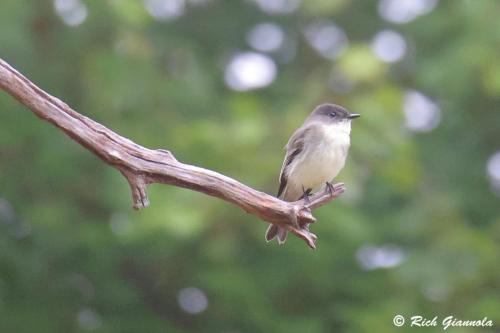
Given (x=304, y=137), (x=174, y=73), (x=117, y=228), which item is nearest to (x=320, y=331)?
(x=117, y=228)

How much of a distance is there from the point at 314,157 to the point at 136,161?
228cm

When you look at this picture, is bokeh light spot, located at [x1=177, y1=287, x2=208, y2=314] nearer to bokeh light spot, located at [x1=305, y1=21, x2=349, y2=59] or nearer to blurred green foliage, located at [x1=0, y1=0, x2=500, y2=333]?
blurred green foliage, located at [x1=0, y1=0, x2=500, y2=333]

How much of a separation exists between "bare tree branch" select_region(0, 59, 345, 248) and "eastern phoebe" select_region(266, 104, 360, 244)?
1.76 meters

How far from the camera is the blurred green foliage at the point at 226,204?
933cm

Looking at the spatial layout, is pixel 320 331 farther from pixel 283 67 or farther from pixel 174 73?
pixel 283 67

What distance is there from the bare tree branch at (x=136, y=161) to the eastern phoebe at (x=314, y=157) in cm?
176

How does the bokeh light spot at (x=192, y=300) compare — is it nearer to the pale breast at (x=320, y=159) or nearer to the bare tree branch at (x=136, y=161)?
the pale breast at (x=320, y=159)

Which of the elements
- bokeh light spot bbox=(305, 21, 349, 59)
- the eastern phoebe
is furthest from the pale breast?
bokeh light spot bbox=(305, 21, 349, 59)

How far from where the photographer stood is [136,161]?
208 inches

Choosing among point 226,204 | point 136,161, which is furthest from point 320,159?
point 136,161

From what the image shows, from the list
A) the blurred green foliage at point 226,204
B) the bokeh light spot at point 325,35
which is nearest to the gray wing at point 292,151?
the blurred green foliage at point 226,204

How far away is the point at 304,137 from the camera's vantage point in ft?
25.1

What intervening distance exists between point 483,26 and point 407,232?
1.74 meters

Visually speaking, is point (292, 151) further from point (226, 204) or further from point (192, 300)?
point (192, 300)
